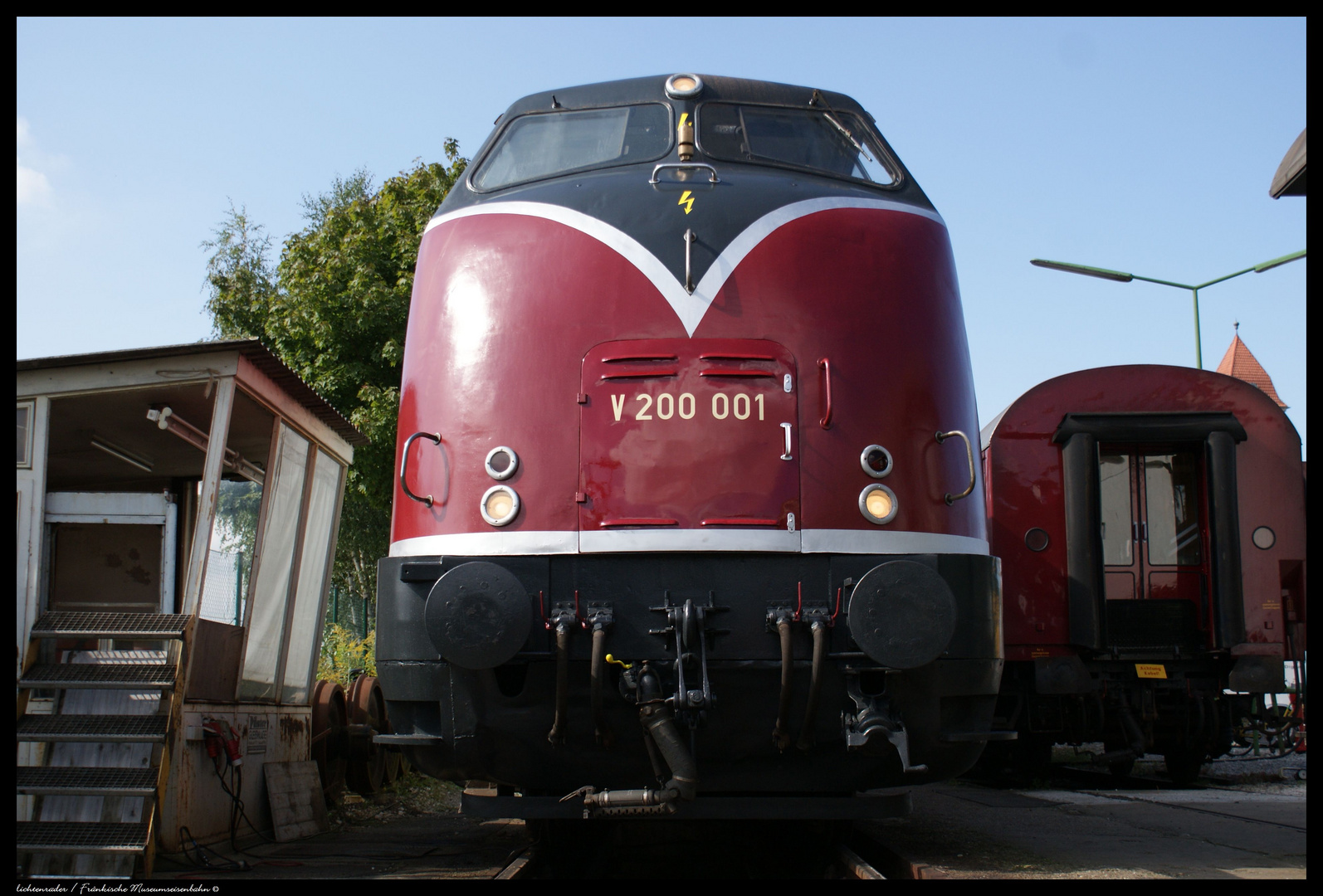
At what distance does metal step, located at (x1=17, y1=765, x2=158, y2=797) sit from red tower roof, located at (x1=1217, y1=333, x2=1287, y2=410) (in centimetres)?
4503

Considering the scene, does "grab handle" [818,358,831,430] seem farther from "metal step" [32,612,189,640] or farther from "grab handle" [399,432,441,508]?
"metal step" [32,612,189,640]

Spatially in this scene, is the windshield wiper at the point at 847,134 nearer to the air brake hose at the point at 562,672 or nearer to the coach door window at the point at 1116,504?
the air brake hose at the point at 562,672

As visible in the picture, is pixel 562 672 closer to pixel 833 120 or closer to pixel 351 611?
pixel 833 120

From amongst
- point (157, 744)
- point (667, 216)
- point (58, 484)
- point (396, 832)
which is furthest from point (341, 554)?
point (667, 216)

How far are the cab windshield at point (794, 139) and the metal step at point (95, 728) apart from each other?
4.12m

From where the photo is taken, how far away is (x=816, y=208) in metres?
5.47

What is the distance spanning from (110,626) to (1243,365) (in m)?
46.4

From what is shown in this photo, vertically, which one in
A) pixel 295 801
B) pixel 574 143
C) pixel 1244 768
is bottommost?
pixel 1244 768

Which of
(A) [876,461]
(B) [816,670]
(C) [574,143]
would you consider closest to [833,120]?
(C) [574,143]

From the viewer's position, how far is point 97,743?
6.09m

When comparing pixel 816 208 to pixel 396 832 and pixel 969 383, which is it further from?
pixel 396 832

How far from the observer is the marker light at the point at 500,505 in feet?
16.0

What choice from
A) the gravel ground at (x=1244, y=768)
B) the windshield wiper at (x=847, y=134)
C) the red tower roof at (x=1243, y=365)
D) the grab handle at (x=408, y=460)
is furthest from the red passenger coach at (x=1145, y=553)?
the red tower roof at (x=1243, y=365)

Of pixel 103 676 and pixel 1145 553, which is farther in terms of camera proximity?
pixel 1145 553
